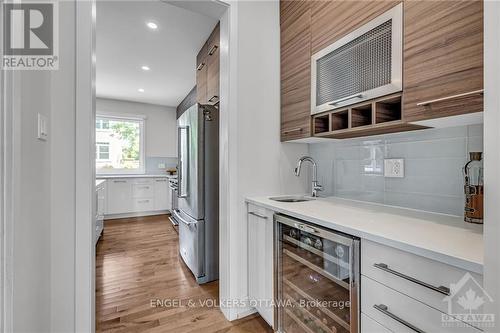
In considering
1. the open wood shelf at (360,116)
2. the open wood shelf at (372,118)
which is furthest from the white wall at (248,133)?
the open wood shelf at (360,116)

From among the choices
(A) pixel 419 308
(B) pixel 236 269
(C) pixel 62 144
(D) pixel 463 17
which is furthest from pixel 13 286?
(D) pixel 463 17

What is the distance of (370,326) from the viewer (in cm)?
92

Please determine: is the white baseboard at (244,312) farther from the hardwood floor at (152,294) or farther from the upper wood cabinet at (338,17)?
the upper wood cabinet at (338,17)

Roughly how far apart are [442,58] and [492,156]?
625 mm

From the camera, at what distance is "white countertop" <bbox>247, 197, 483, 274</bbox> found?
71cm

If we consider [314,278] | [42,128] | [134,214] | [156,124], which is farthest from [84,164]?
[156,124]

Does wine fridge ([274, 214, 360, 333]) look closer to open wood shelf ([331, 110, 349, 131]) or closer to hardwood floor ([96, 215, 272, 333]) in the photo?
hardwood floor ([96, 215, 272, 333])

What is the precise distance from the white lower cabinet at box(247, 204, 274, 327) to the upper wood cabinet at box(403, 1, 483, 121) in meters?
1.00

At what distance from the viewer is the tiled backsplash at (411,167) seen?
3.91 ft

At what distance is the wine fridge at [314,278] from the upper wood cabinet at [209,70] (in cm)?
156

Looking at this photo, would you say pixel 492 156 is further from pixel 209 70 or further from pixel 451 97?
pixel 209 70

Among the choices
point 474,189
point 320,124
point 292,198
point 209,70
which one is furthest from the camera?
point 209,70

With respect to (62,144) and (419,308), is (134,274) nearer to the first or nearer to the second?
(62,144)

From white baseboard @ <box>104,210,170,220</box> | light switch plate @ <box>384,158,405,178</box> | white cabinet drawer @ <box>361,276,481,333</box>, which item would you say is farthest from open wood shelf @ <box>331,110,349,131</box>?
white baseboard @ <box>104,210,170,220</box>
